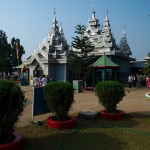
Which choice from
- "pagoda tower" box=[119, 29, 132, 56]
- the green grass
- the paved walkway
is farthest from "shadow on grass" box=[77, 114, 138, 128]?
"pagoda tower" box=[119, 29, 132, 56]

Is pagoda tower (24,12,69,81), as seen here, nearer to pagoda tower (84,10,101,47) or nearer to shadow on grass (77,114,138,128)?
pagoda tower (84,10,101,47)

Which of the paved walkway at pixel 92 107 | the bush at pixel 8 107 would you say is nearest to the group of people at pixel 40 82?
the paved walkway at pixel 92 107

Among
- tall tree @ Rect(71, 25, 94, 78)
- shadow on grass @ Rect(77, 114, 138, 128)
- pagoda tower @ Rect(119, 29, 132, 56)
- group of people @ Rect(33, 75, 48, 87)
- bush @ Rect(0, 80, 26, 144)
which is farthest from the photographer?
pagoda tower @ Rect(119, 29, 132, 56)

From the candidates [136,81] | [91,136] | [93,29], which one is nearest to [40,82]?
[136,81]

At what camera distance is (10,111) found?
536 cm

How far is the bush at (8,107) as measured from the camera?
525 centimetres

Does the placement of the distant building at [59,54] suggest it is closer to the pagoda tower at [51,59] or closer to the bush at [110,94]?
the pagoda tower at [51,59]

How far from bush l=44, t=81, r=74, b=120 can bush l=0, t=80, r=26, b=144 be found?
1.80 m

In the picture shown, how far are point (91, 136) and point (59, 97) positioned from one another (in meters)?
1.47

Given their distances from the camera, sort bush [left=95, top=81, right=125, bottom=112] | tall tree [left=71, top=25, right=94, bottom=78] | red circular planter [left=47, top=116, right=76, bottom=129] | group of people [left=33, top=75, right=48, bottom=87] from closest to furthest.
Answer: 1. red circular planter [left=47, top=116, right=76, bottom=129]
2. bush [left=95, top=81, right=125, bottom=112]
3. group of people [left=33, top=75, right=48, bottom=87]
4. tall tree [left=71, top=25, right=94, bottom=78]

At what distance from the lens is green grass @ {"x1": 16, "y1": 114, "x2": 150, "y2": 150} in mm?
5816

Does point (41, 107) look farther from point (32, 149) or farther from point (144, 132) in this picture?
point (144, 132)

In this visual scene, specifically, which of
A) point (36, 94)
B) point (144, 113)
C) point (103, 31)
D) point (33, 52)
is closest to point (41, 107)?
point (36, 94)

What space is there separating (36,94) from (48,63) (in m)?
20.5
